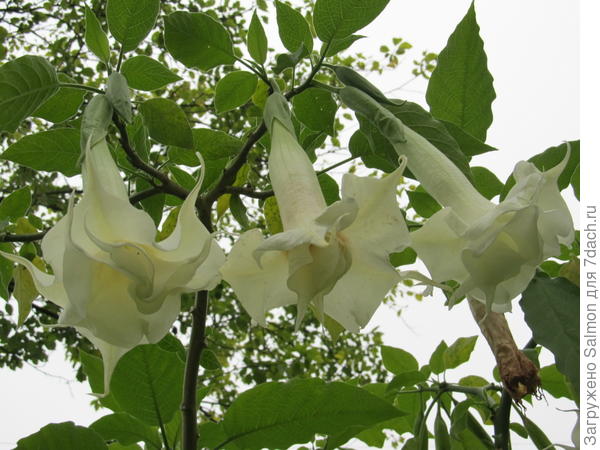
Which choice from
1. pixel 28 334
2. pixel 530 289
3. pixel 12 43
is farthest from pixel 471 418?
pixel 12 43

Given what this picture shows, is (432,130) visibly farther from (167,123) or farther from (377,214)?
(167,123)

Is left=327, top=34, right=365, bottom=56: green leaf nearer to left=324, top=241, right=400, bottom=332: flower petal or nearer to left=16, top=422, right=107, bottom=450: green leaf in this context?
left=324, top=241, right=400, bottom=332: flower petal

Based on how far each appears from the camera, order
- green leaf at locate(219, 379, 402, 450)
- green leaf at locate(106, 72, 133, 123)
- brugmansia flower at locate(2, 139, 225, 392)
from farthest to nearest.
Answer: green leaf at locate(219, 379, 402, 450), green leaf at locate(106, 72, 133, 123), brugmansia flower at locate(2, 139, 225, 392)

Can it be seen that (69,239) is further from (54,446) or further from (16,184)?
(16,184)

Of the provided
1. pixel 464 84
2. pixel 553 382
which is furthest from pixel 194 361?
pixel 553 382

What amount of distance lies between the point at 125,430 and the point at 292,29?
19.2 inches

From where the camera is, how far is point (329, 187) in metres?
0.77

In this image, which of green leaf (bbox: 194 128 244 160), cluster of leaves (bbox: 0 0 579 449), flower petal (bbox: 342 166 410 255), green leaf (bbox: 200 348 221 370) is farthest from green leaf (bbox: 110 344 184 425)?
flower petal (bbox: 342 166 410 255)

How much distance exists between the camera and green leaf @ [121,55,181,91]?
66cm

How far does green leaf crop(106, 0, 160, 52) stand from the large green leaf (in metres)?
0.64

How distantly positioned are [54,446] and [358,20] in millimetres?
520

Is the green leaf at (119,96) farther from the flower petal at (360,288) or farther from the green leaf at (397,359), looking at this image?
the green leaf at (397,359)

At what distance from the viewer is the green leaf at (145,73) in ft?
2.18

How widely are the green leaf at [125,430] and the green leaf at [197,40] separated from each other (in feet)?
1.34
